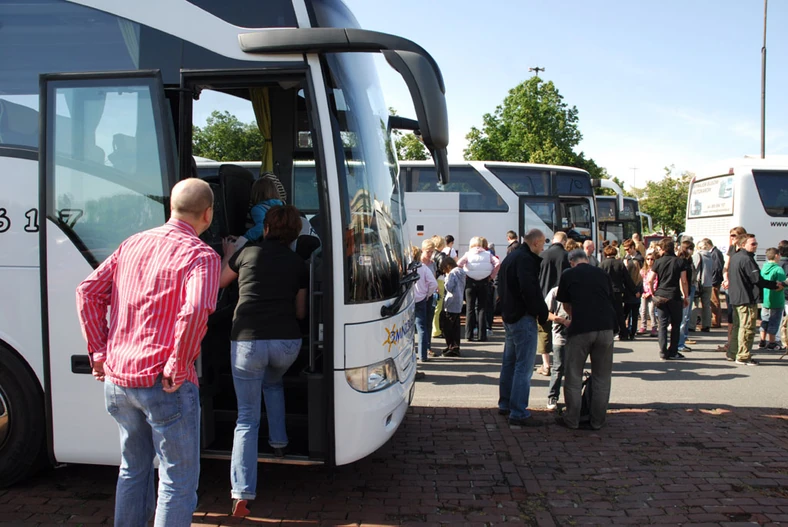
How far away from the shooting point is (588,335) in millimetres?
5879

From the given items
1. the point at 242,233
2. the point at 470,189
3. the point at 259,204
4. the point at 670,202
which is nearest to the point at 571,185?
the point at 470,189

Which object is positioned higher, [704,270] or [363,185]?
[363,185]

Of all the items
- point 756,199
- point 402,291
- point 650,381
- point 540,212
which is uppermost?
point 756,199

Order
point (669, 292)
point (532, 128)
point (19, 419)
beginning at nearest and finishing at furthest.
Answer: point (19, 419) < point (669, 292) < point (532, 128)

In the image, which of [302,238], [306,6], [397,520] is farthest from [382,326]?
[306,6]

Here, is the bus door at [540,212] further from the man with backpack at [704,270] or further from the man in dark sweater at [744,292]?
the man in dark sweater at [744,292]

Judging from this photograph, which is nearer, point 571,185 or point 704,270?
point 704,270

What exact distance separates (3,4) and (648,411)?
7149 mm

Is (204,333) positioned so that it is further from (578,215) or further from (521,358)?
(578,215)

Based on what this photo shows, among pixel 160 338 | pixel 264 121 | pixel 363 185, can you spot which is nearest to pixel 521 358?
pixel 363 185

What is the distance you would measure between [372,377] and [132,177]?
2074mm

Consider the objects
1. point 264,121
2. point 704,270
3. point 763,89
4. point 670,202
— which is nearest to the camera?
point 264,121

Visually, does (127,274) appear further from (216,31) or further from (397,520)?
(397,520)

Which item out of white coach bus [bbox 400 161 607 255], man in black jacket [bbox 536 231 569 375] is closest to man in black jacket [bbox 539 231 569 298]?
man in black jacket [bbox 536 231 569 375]
